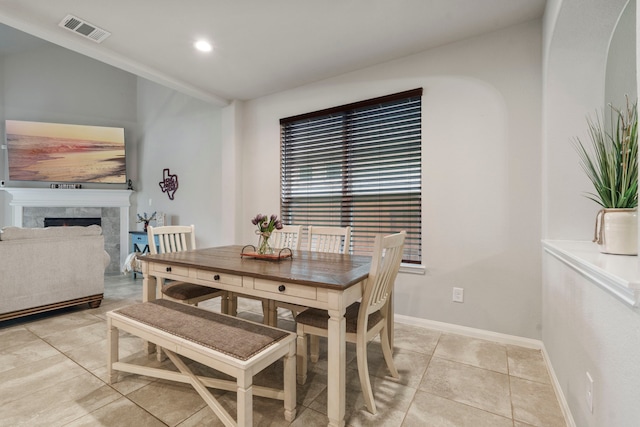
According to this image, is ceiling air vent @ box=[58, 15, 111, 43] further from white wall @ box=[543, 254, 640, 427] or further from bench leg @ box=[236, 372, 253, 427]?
white wall @ box=[543, 254, 640, 427]

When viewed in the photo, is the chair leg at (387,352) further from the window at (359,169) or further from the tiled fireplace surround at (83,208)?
the tiled fireplace surround at (83,208)

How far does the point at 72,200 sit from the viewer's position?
515 cm

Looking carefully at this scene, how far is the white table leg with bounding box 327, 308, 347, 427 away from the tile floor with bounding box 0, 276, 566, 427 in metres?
0.13

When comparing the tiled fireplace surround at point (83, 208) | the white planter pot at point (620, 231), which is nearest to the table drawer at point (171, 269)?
the white planter pot at point (620, 231)

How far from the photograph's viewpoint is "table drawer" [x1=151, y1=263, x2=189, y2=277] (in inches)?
79.5

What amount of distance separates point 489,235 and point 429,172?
0.73 metres

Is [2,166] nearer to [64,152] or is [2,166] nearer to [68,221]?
[64,152]

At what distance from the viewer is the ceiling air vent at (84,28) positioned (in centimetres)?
239

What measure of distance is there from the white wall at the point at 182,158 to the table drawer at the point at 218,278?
7.79 ft

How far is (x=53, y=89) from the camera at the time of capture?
520 cm

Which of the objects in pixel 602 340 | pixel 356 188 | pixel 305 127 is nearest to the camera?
pixel 602 340

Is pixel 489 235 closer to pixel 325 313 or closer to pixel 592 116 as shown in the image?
pixel 592 116

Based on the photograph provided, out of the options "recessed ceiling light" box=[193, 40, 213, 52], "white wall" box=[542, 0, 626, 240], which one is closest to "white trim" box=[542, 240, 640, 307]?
"white wall" box=[542, 0, 626, 240]

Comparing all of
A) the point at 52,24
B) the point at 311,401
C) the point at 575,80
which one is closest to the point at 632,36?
the point at 575,80
